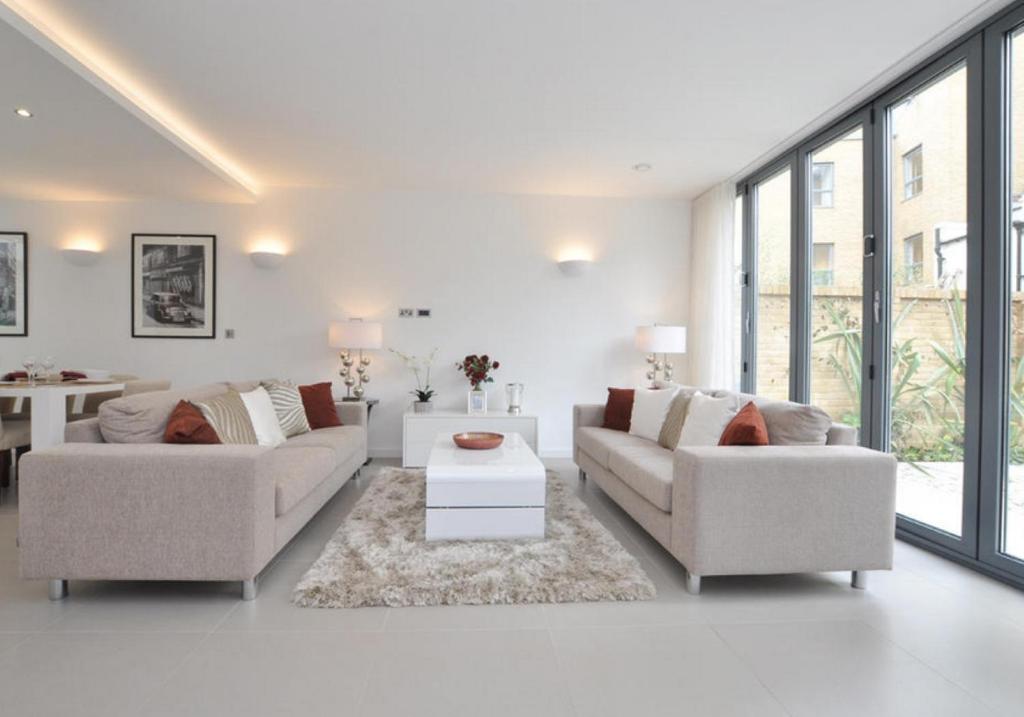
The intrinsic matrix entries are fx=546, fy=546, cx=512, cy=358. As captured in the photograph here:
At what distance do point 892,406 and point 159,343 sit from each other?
5829 millimetres

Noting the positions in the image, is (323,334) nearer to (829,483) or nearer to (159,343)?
(159,343)

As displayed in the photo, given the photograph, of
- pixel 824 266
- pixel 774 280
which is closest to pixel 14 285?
pixel 774 280

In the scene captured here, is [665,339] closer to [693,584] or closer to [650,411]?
[650,411]

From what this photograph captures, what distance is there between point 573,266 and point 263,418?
3.12m

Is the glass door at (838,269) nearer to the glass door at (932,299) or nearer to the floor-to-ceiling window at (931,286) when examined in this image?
the floor-to-ceiling window at (931,286)

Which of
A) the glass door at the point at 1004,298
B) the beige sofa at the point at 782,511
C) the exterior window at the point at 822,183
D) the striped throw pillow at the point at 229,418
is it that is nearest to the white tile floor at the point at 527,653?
the beige sofa at the point at 782,511

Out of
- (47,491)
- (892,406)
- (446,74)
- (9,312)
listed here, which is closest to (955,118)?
(892,406)

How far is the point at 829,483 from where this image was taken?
227 centimetres

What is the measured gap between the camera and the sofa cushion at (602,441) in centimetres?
353

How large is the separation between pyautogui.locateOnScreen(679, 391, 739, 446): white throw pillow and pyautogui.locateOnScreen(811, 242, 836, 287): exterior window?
1204 millimetres

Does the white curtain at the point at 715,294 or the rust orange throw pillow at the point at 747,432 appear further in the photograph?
Result: the white curtain at the point at 715,294

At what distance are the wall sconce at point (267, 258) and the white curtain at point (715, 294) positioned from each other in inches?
155

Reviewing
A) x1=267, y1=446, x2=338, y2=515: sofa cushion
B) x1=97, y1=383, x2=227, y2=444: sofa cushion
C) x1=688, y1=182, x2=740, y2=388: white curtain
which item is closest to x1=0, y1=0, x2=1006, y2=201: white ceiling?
x1=688, y1=182, x2=740, y2=388: white curtain

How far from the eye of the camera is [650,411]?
12.6 feet
